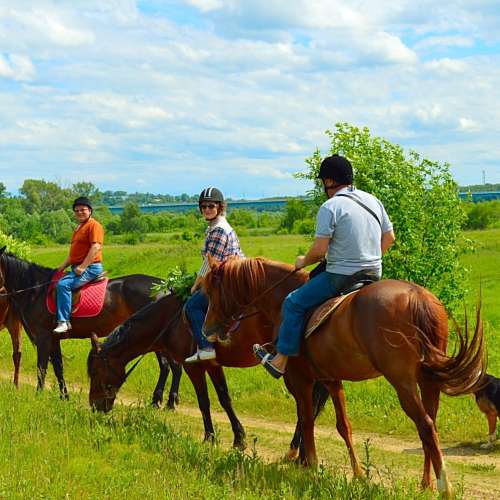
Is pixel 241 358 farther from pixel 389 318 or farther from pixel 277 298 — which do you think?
pixel 389 318

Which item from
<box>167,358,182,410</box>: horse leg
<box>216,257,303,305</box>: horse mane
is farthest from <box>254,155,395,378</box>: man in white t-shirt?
<box>167,358,182,410</box>: horse leg

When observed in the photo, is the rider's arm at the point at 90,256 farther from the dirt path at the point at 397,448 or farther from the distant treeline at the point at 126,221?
the distant treeline at the point at 126,221

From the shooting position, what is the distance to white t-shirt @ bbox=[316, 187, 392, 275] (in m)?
6.89

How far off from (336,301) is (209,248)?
248cm

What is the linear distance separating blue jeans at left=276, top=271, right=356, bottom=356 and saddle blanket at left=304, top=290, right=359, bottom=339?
3.6 inches

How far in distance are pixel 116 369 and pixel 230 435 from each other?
6.50 feet

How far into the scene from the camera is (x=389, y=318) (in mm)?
6371

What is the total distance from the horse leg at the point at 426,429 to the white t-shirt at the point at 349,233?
1.28 metres

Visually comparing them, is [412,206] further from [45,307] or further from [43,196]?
[43,196]

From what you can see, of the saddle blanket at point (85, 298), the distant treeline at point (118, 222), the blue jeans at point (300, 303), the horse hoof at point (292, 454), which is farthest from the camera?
the distant treeline at point (118, 222)

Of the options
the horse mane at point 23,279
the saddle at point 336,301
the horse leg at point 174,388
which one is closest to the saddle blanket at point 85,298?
the horse mane at point 23,279

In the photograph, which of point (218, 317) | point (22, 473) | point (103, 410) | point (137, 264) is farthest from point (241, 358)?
point (137, 264)

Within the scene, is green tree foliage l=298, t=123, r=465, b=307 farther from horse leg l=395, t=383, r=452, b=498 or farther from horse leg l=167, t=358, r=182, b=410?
A: horse leg l=395, t=383, r=452, b=498

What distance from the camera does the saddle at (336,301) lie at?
6926 millimetres
